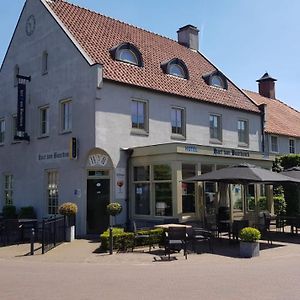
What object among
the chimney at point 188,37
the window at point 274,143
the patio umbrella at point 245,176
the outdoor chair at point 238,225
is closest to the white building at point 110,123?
Result: the patio umbrella at point 245,176

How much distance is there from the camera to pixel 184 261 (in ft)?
41.7

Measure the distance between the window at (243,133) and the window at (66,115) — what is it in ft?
35.1

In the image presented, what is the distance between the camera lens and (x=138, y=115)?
2139cm

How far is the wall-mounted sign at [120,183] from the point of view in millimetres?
19828

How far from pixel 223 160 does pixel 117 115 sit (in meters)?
5.34

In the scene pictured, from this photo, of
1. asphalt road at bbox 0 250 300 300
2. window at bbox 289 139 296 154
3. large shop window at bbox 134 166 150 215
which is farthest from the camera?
window at bbox 289 139 296 154

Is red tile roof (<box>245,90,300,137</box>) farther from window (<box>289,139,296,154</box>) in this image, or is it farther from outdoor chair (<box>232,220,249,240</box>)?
outdoor chair (<box>232,220,249,240</box>)

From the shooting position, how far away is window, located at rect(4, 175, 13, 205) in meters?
24.6

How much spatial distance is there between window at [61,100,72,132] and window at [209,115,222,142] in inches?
320

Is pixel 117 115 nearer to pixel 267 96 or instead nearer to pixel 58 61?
pixel 58 61

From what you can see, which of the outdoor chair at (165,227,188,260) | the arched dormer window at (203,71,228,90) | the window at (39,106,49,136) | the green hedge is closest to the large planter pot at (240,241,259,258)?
the outdoor chair at (165,227,188,260)

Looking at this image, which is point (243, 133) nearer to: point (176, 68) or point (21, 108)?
point (176, 68)

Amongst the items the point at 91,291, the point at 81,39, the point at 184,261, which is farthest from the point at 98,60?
the point at 91,291

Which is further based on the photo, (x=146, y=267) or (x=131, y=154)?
(x=131, y=154)
